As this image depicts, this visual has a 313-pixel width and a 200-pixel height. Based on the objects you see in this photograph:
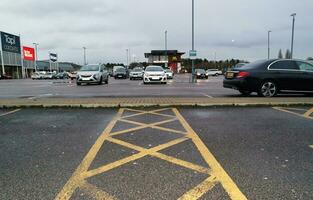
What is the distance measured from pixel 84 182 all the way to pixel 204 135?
2.82 m

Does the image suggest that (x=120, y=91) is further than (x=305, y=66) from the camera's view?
Yes

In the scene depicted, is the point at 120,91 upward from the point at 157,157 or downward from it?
upward

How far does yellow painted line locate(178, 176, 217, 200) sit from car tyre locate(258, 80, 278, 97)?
8729 millimetres

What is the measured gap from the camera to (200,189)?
331cm

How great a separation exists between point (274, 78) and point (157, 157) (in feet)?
28.1

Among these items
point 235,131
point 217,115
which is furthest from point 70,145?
point 217,115

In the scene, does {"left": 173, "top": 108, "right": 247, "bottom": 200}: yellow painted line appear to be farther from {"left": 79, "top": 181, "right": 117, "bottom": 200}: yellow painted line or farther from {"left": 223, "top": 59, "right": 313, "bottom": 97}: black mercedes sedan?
{"left": 223, "top": 59, "right": 313, "bottom": 97}: black mercedes sedan

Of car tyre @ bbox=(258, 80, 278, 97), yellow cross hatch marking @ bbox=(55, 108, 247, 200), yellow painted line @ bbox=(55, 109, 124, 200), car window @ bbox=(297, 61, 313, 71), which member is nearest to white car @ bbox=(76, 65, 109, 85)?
car tyre @ bbox=(258, 80, 278, 97)

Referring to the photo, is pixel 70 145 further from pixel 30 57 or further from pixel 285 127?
pixel 30 57

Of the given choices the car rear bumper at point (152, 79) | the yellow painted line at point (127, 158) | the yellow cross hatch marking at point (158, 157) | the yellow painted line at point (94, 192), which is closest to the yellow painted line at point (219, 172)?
the yellow cross hatch marking at point (158, 157)

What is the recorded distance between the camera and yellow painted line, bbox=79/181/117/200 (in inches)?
123

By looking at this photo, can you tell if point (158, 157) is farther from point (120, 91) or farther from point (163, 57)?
point (163, 57)

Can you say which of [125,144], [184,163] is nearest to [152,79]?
[125,144]

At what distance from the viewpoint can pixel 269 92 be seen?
11.7m
